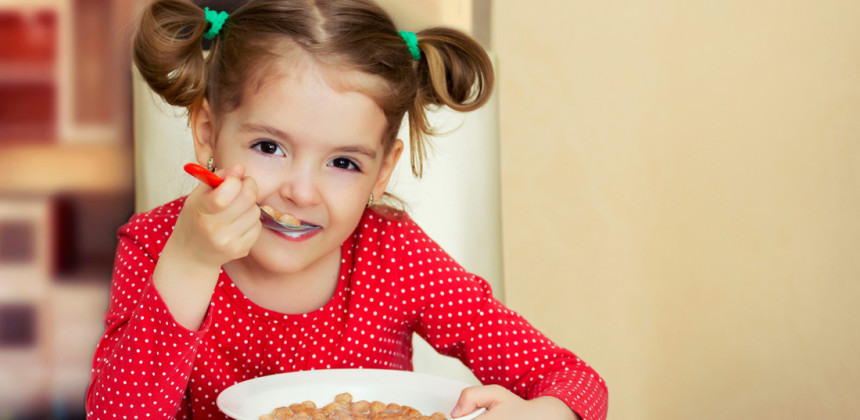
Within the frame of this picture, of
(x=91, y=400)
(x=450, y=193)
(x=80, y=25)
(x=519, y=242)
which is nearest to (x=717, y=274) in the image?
(x=519, y=242)

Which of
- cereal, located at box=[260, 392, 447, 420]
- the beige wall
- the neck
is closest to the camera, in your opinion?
cereal, located at box=[260, 392, 447, 420]

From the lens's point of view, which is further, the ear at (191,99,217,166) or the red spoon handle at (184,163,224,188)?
the ear at (191,99,217,166)

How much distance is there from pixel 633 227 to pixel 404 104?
829mm

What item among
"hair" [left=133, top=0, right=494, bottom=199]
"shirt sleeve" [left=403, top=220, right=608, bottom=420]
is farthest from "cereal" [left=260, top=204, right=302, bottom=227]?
"shirt sleeve" [left=403, top=220, right=608, bottom=420]

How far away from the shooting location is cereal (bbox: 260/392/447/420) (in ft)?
2.31

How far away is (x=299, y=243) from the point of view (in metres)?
0.81

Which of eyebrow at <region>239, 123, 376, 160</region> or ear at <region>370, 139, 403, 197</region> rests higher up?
eyebrow at <region>239, 123, 376, 160</region>

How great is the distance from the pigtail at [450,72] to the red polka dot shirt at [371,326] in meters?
0.16

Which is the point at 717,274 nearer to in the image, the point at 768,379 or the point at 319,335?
the point at 768,379

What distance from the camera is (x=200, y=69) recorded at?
89 cm

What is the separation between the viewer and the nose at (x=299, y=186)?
2.53ft

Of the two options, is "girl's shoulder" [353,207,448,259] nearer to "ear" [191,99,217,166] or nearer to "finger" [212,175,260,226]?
"ear" [191,99,217,166]

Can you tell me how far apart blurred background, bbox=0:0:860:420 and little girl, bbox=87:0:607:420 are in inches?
22.4

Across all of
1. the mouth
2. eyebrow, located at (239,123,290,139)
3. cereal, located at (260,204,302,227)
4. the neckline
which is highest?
eyebrow, located at (239,123,290,139)
